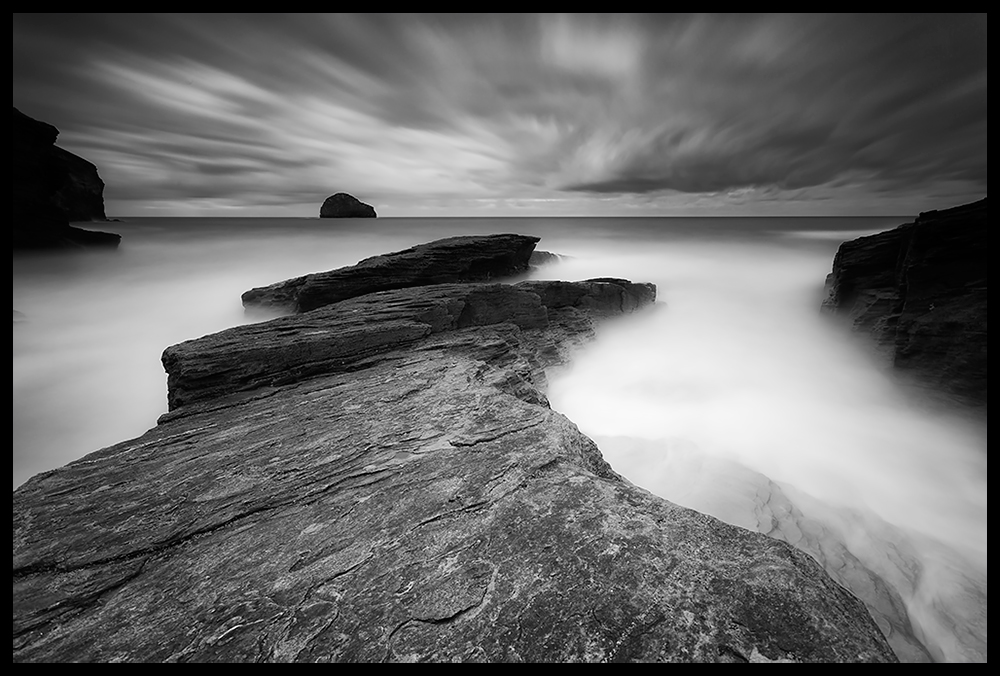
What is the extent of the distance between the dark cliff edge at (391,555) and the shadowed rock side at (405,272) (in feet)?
27.3

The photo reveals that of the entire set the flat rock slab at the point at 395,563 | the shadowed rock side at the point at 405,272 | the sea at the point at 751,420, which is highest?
the shadowed rock side at the point at 405,272

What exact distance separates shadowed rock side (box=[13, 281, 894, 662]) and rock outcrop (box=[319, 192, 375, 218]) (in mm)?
140384

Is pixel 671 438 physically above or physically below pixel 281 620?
below

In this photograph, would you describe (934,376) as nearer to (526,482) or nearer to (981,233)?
(981,233)

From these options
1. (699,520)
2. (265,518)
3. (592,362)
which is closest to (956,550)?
(699,520)

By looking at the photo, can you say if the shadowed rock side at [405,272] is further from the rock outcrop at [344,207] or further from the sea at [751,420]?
the rock outcrop at [344,207]

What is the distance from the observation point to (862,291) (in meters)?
13.4

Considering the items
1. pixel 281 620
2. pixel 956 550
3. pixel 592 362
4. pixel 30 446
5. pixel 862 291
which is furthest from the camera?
pixel 862 291

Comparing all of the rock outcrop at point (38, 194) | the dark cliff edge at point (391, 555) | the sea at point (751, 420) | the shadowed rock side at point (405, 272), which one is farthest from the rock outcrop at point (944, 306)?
the rock outcrop at point (38, 194)

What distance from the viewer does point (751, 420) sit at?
9328 mm

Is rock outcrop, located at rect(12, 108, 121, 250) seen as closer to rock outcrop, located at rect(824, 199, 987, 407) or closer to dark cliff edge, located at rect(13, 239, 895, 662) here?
dark cliff edge, located at rect(13, 239, 895, 662)

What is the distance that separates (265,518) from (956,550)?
952 centimetres

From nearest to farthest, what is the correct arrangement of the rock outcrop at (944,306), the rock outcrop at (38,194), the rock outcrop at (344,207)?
the rock outcrop at (944,306)
the rock outcrop at (38,194)
the rock outcrop at (344,207)

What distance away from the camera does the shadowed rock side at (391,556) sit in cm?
256
